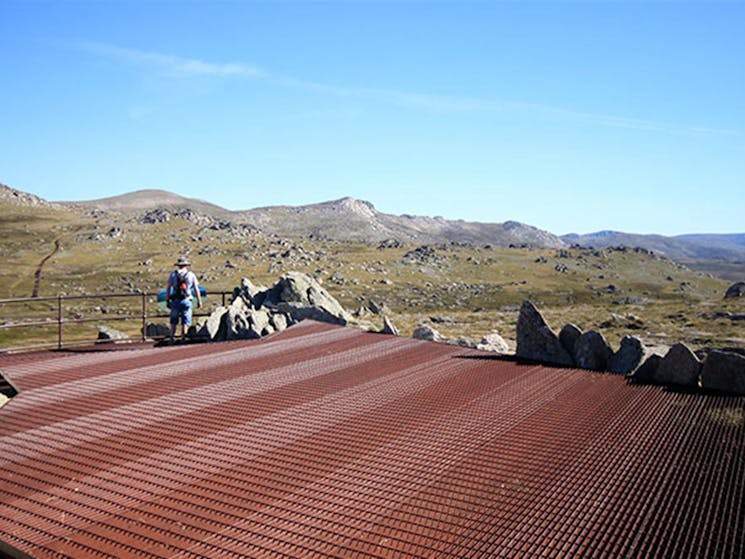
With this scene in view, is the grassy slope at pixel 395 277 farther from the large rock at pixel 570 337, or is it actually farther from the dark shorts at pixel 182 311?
the large rock at pixel 570 337

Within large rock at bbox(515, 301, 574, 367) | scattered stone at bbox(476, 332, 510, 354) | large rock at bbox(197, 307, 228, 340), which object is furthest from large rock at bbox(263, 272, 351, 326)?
large rock at bbox(515, 301, 574, 367)

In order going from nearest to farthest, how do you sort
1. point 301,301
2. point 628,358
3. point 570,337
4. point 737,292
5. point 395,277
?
point 628,358
point 570,337
point 301,301
point 737,292
point 395,277

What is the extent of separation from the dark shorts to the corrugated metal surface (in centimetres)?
390

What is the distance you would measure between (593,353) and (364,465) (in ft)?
23.5

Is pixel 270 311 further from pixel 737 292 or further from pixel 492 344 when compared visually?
pixel 737 292

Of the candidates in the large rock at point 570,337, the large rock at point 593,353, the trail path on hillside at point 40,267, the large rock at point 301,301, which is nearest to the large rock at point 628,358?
the large rock at point 593,353

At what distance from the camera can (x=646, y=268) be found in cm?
11281

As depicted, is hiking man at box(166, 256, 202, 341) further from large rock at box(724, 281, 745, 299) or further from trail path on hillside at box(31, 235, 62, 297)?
large rock at box(724, 281, 745, 299)

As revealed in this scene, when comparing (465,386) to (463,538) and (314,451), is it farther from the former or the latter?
(463,538)

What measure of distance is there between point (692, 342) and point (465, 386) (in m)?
21.5

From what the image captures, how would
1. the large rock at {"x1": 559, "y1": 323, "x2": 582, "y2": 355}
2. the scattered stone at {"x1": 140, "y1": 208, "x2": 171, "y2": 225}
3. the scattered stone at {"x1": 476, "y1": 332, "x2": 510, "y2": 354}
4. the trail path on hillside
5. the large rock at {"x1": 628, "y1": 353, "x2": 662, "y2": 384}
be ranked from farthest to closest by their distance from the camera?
the scattered stone at {"x1": 140, "y1": 208, "x2": 171, "y2": 225}, the trail path on hillside, the scattered stone at {"x1": 476, "y1": 332, "x2": 510, "y2": 354}, the large rock at {"x1": 559, "y1": 323, "x2": 582, "y2": 355}, the large rock at {"x1": 628, "y1": 353, "x2": 662, "y2": 384}

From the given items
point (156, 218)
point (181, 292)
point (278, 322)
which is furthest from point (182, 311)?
point (156, 218)

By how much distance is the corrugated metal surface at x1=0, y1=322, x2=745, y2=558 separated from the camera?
5070 mm

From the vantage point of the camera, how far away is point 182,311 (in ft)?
48.5
